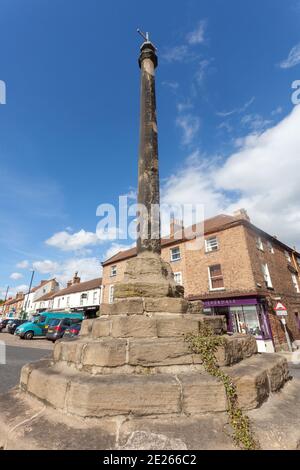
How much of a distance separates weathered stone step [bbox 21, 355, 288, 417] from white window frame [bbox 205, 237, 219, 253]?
1565cm

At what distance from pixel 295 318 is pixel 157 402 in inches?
820

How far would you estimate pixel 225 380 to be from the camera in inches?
103

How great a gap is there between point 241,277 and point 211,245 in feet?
11.3

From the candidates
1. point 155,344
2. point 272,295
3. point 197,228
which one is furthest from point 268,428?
point 197,228

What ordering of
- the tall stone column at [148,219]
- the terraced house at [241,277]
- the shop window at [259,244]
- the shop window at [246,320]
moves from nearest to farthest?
the tall stone column at [148,219] → the shop window at [246,320] → the terraced house at [241,277] → the shop window at [259,244]

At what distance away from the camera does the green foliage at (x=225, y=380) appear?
2084mm

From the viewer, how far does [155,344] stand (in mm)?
2967

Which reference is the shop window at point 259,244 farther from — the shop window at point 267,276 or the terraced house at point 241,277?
the shop window at point 267,276

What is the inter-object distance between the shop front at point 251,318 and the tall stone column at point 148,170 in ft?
42.4

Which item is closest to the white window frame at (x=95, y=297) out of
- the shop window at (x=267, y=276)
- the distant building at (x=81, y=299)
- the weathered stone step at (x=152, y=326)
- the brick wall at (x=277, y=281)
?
the distant building at (x=81, y=299)

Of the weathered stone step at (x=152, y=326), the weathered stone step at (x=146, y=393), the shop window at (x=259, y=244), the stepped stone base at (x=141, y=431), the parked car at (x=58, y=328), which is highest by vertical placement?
the shop window at (x=259, y=244)

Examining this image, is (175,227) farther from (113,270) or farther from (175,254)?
(113,270)

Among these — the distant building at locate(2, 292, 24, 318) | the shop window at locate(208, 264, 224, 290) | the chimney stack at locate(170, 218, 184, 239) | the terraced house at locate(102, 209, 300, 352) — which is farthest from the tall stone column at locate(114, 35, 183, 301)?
the distant building at locate(2, 292, 24, 318)
